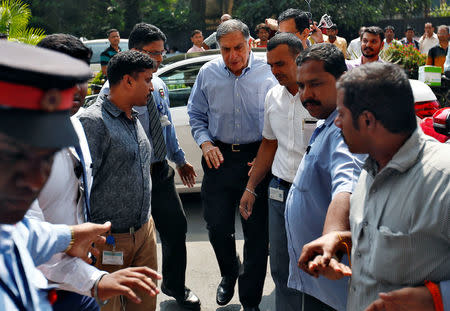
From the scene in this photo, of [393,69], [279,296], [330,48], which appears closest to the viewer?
[393,69]

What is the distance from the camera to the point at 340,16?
2123 cm

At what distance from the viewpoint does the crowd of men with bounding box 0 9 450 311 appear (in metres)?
1.27

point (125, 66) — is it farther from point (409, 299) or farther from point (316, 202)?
Result: point (409, 299)

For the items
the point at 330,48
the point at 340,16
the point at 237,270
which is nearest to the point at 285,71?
the point at 330,48

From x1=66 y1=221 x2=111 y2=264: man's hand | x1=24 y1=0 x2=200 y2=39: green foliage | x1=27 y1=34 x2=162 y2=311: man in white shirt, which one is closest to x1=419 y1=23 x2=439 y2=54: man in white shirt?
x1=24 y1=0 x2=200 y2=39: green foliage

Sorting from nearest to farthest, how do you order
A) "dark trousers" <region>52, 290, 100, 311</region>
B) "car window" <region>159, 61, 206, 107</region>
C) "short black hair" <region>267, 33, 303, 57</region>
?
"dark trousers" <region>52, 290, 100, 311</region> → "short black hair" <region>267, 33, 303, 57</region> → "car window" <region>159, 61, 206, 107</region>

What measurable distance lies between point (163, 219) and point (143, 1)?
24507 mm

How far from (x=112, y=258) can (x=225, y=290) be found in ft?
4.80

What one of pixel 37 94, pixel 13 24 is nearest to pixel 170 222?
pixel 37 94

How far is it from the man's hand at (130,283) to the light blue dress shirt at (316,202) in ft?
3.32

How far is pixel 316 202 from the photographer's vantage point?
109 inches

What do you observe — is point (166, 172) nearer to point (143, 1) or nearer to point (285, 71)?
point (285, 71)

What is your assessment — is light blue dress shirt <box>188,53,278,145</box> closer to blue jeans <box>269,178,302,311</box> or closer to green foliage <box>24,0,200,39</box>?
blue jeans <box>269,178,302,311</box>

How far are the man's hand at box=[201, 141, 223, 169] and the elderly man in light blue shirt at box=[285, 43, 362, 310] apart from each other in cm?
136
